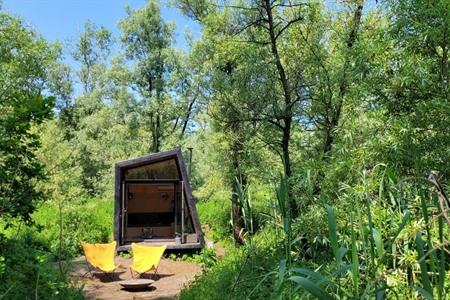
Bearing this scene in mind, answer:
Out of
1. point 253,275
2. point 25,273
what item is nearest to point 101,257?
point 25,273

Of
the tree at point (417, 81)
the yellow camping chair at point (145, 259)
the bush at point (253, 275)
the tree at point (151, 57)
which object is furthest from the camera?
the tree at point (151, 57)

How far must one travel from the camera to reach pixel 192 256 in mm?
10664

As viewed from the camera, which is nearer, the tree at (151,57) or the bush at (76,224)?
the bush at (76,224)

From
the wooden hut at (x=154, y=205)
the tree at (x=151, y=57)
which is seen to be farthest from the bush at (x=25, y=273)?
the tree at (x=151, y=57)

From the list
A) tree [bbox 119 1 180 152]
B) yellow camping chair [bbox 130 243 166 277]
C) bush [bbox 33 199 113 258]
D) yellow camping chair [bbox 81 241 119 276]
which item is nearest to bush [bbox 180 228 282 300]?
yellow camping chair [bbox 130 243 166 277]

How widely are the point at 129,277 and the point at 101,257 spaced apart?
2.33 feet

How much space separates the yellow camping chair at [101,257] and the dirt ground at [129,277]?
0.25m

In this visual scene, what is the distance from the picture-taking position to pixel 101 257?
8.82 metres

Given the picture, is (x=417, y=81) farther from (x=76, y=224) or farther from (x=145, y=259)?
(x=76, y=224)

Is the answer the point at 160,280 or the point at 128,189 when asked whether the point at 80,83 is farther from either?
the point at 160,280

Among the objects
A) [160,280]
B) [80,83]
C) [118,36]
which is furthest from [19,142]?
[80,83]

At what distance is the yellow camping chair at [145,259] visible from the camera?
862cm

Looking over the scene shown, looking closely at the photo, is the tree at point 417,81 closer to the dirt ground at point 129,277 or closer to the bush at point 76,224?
the dirt ground at point 129,277

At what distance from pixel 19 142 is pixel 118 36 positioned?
18.9 m
